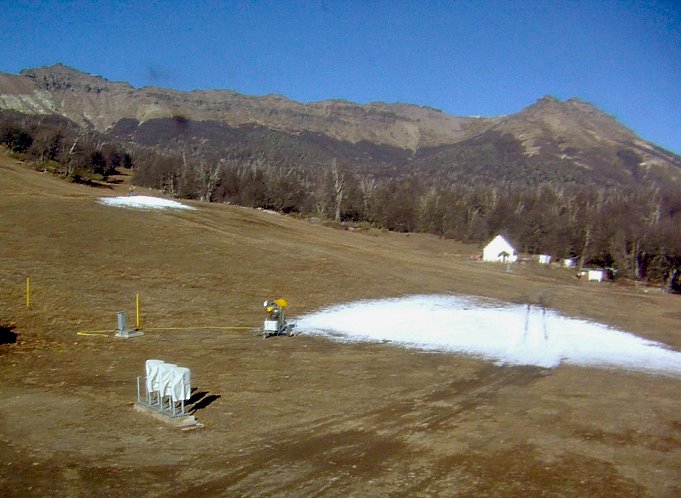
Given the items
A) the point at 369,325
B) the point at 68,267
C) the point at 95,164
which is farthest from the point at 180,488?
the point at 95,164

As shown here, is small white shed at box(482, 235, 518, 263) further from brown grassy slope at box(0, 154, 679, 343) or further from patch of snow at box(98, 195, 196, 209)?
patch of snow at box(98, 195, 196, 209)

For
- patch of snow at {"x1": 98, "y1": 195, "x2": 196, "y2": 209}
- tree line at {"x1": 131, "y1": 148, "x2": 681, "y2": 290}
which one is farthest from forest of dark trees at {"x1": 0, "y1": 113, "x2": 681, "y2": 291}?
patch of snow at {"x1": 98, "y1": 195, "x2": 196, "y2": 209}

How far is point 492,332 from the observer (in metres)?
26.8

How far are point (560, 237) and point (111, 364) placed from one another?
8732 cm

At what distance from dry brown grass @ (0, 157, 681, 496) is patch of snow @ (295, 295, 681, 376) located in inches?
63.6

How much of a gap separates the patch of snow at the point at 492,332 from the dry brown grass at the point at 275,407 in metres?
1.62

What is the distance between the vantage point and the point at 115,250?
35.6 meters

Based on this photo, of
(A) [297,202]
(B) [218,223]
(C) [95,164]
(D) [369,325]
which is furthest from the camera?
(A) [297,202]

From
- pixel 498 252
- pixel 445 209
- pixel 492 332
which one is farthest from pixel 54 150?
pixel 492 332

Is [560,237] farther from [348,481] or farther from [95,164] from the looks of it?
[348,481]

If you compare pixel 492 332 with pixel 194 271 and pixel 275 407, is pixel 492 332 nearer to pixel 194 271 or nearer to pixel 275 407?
pixel 275 407

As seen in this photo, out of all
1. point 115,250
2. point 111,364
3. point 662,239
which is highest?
point 662,239

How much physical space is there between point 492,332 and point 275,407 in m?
14.7

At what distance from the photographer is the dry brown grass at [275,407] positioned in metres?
10.6
